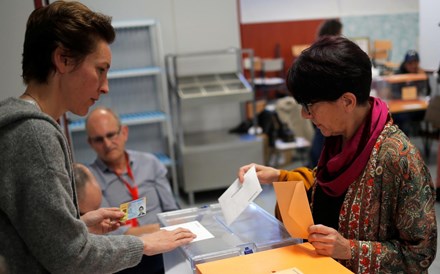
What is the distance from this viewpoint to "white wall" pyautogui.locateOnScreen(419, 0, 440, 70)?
8.55 feet

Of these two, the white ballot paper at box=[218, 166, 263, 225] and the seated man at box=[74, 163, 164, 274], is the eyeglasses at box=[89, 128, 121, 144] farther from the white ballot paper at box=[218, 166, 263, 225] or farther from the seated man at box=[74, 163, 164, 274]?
the white ballot paper at box=[218, 166, 263, 225]

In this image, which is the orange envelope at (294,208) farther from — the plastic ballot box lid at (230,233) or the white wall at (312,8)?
the white wall at (312,8)

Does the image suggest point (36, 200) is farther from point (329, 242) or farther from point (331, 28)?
point (331, 28)

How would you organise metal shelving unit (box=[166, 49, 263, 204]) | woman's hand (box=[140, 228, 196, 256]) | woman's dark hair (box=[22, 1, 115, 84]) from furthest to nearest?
metal shelving unit (box=[166, 49, 263, 204])
woman's hand (box=[140, 228, 196, 256])
woman's dark hair (box=[22, 1, 115, 84])

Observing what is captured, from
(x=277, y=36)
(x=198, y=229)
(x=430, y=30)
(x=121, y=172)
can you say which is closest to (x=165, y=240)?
(x=198, y=229)

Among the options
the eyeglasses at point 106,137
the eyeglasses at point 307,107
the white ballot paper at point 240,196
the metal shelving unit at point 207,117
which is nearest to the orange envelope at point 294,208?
the white ballot paper at point 240,196

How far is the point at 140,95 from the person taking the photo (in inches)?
195

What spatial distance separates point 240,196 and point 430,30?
6.06ft

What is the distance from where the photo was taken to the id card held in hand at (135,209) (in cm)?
149

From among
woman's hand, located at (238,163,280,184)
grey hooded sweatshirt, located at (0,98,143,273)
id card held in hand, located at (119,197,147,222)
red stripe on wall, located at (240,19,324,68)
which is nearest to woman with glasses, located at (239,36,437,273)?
woman's hand, located at (238,163,280,184)

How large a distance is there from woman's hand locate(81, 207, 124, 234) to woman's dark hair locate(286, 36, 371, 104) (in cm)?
73

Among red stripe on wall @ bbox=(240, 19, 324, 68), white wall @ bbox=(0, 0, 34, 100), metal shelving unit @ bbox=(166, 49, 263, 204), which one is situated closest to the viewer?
white wall @ bbox=(0, 0, 34, 100)

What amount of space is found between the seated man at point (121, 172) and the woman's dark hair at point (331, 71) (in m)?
1.60

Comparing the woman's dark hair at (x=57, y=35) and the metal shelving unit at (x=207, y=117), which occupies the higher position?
the woman's dark hair at (x=57, y=35)
